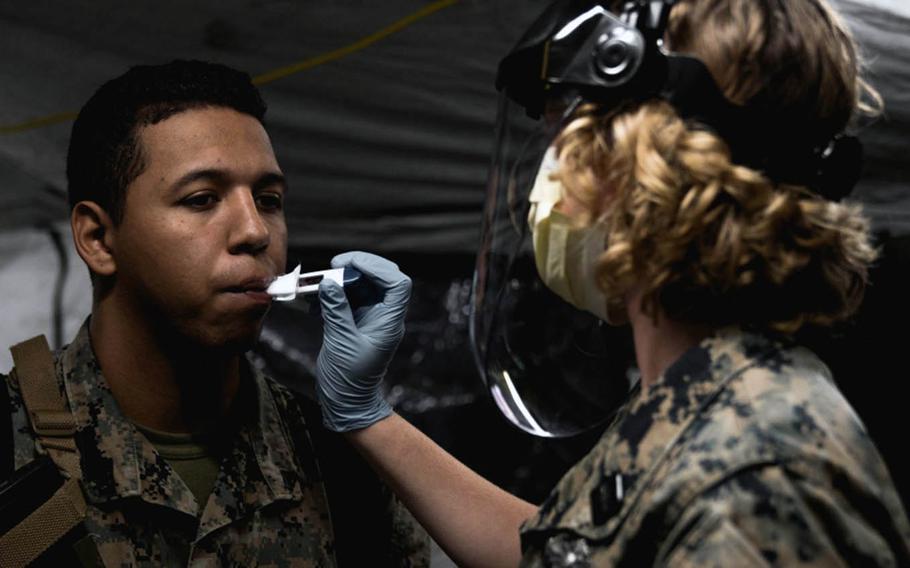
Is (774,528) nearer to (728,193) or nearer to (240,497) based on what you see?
(728,193)

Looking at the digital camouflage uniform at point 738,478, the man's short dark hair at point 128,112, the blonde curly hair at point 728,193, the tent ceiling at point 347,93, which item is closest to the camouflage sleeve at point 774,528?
the digital camouflage uniform at point 738,478

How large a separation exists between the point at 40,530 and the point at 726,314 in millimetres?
976

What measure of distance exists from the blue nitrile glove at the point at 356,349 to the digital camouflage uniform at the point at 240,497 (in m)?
0.14

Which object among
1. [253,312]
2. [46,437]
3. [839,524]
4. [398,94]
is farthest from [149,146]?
[839,524]

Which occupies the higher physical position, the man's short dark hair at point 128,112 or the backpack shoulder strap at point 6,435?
the man's short dark hair at point 128,112

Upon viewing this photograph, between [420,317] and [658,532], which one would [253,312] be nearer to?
[658,532]

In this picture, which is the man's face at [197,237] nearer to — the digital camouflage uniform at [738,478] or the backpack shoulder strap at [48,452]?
the backpack shoulder strap at [48,452]

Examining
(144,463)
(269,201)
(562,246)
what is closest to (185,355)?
(144,463)

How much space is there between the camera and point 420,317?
3014 millimetres

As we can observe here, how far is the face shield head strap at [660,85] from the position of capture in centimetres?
112

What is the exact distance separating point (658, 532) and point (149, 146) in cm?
103

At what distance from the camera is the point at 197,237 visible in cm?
161

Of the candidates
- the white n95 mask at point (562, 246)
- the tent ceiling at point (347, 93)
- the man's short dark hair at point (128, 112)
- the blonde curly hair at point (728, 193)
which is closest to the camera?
the blonde curly hair at point (728, 193)

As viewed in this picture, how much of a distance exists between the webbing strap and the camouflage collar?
65 mm
